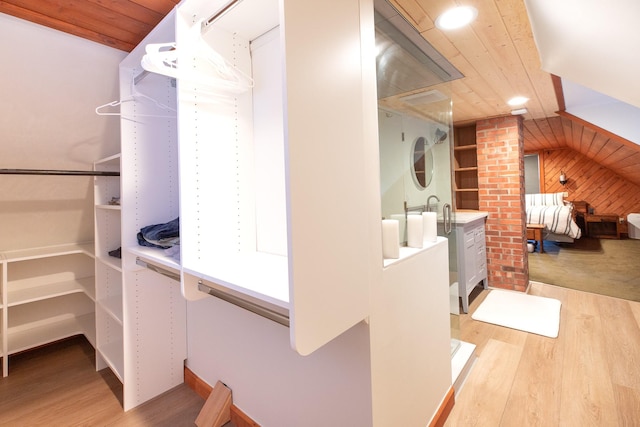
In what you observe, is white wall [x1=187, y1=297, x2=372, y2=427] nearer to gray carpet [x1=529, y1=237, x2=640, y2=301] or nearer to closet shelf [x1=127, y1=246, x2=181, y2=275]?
closet shelf [x1=127, y1=246, x2=181, y2=275]

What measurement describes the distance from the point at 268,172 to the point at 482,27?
145 cm

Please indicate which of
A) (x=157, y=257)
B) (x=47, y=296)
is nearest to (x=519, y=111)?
(x=157, y=257)

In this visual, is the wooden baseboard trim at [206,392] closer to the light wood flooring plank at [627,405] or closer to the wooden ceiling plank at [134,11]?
the light wood flooring plank at [627,405]

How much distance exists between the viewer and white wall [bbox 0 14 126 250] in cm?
159

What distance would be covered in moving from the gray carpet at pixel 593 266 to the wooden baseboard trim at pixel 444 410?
9.56 feet

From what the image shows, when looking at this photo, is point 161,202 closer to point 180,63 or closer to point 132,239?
point 132,239

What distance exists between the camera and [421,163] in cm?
187

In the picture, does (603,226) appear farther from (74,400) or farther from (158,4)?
(74,400)

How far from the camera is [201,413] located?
62.4 inches

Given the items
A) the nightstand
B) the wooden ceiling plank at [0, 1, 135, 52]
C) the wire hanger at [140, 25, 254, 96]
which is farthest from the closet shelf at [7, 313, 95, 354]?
the nightstand

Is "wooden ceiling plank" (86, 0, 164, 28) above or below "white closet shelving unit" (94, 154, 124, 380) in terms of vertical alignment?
above

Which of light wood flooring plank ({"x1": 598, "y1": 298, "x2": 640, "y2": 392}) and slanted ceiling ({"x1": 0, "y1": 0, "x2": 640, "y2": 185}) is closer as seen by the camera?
slanted ceiling ({"x1": 0, "y1": 0, "x2": 640, "y2": 185})

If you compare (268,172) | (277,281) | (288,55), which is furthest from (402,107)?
(277,281)

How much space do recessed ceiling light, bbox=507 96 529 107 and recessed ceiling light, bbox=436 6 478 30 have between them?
63.0 inches
